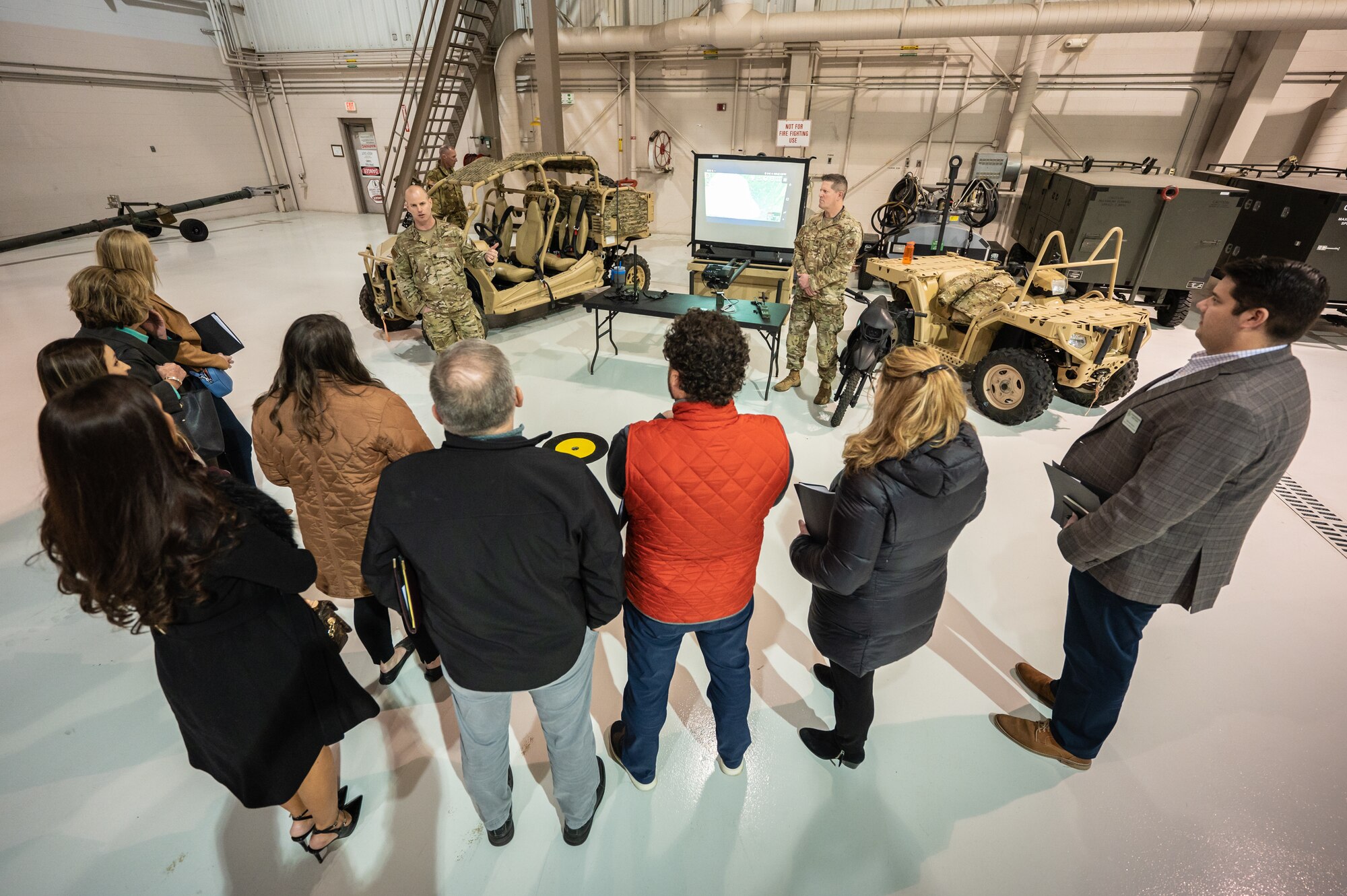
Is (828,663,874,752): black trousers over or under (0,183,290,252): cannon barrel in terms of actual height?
under

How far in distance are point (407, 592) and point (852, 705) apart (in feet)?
4.92

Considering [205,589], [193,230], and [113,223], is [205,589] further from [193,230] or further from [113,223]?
[113,223]

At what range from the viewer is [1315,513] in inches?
145

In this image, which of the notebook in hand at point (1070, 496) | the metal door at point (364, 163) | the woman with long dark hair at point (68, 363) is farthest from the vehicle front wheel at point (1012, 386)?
the metal door at point (364, 163)

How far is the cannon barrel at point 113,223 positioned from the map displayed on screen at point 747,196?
10401mm

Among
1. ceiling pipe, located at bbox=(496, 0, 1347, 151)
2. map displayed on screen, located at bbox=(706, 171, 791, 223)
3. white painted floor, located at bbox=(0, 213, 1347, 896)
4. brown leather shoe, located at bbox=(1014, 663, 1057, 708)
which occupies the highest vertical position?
ceiling pipe, located at bbox=(496, 0, 1347, 151)

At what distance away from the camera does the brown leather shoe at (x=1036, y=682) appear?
239 cm

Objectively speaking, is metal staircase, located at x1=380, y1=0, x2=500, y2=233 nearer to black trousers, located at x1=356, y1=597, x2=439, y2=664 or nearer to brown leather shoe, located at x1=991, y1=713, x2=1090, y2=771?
black trousers, located at x1=356, y1=597, x2=439, y2=664

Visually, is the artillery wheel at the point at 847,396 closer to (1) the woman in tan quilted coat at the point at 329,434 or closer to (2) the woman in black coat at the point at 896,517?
(2) the woman in black coat at the point at 896,517

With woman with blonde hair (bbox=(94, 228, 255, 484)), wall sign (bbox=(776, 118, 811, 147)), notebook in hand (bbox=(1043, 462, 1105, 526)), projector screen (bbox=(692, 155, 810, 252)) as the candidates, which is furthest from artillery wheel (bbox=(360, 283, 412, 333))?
wall sign (bbox=(776, 118, 811, 147))

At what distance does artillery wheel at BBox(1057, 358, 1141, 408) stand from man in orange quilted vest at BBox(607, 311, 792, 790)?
409 centimetres

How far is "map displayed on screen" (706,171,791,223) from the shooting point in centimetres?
640

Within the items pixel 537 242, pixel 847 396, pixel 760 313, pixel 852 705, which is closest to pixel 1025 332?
pixel 847 396

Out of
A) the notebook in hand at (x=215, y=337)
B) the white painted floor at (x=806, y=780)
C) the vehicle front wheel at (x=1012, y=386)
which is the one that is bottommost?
the white painted floor at (x=806, y=780)
